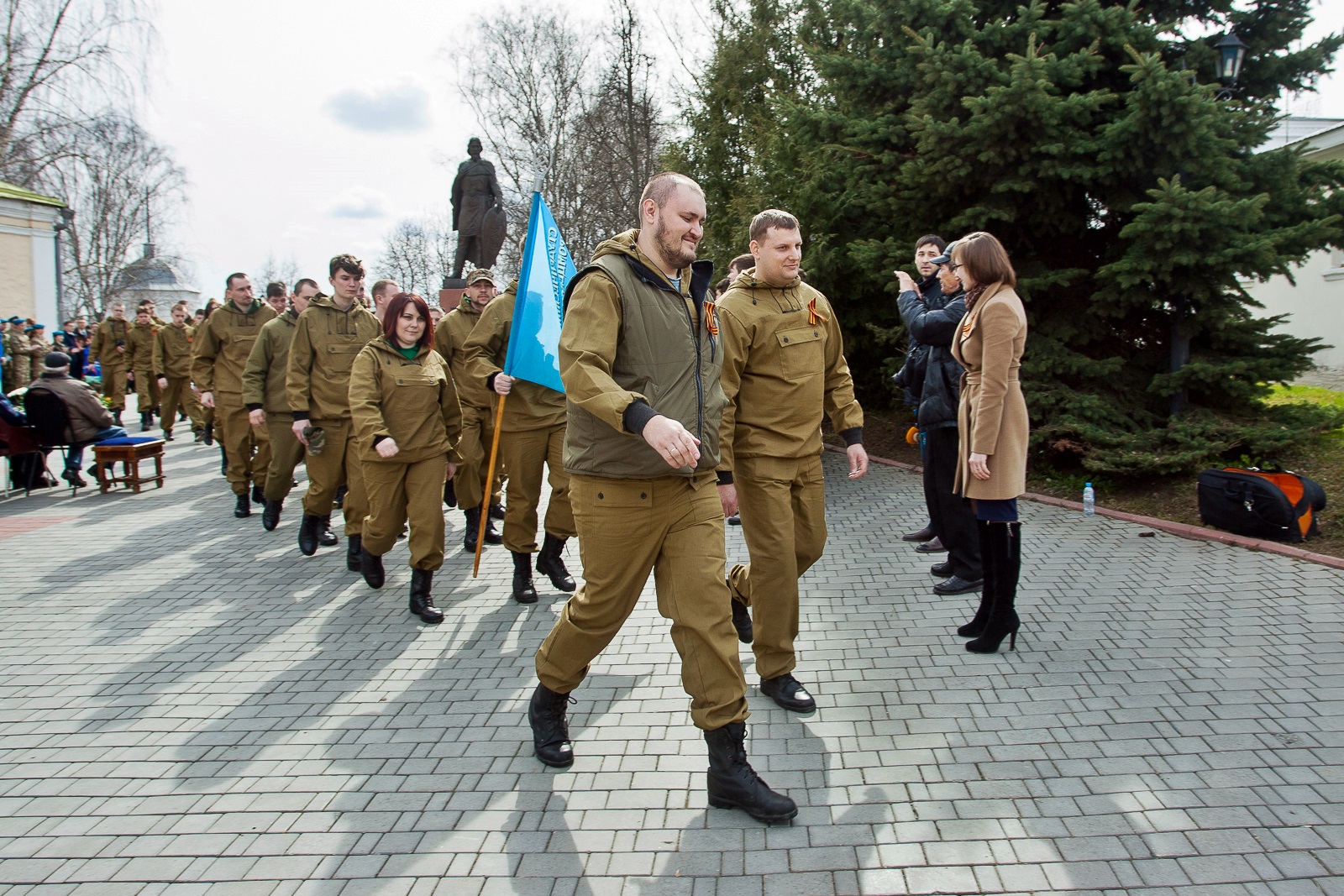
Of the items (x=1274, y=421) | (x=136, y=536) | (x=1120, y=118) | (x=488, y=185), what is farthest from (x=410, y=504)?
(x=488, y=185)

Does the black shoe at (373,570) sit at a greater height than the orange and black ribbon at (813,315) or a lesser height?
lesser

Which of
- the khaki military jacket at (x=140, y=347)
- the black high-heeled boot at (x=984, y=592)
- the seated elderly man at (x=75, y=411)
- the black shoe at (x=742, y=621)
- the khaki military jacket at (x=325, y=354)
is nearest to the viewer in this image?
the black high-heeled boot at (x=984, y=592)

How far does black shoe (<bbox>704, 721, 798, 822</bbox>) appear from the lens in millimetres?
3262

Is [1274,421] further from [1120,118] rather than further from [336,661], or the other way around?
[336,661]

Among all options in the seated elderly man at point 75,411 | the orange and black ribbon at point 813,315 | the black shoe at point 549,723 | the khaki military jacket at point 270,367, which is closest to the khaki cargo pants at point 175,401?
the seated elderly man at point 75,411

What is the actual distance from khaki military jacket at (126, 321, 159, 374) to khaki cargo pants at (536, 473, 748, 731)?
16692mm

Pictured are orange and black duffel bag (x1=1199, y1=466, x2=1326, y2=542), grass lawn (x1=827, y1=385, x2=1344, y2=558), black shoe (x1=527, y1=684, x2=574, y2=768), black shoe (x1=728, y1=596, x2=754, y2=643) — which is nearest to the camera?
black shoe (x1=527, y1=684, x2=574, y2=768)

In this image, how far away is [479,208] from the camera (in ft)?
50.5

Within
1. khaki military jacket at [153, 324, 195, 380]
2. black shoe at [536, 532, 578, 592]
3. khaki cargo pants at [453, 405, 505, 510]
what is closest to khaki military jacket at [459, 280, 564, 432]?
black shoe at [536, 532, 578, 592]

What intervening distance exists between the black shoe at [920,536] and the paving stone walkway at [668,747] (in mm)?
1011

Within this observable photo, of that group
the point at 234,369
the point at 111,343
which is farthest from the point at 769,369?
the point at 111,343

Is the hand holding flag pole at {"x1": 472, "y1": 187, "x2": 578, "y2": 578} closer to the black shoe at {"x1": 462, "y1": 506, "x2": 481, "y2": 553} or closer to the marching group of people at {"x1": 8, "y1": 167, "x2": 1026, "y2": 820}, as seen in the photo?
the marching group of people at {"x1": 8, "y1": 167, "x2": 1026, "y2": 820}

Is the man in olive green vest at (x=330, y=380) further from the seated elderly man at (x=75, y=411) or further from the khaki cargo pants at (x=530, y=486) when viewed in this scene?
the seated elderly man at (x=75, y=411)

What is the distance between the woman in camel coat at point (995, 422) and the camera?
4.71 m
